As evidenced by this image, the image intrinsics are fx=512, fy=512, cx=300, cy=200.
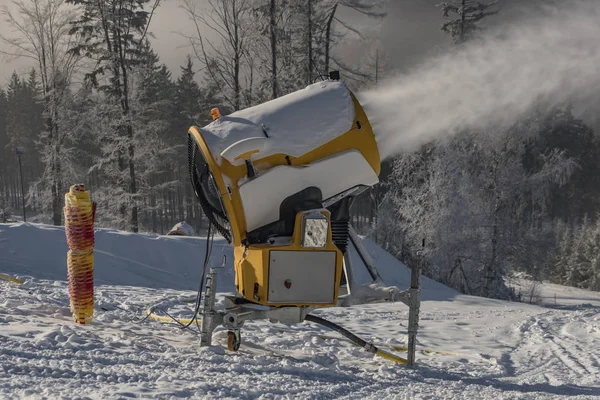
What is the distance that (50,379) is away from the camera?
144 inches

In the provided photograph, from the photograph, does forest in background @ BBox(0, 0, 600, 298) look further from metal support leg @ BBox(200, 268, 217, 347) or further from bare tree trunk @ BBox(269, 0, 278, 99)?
metal support leg @ BBox(200, 268, 217, 347)

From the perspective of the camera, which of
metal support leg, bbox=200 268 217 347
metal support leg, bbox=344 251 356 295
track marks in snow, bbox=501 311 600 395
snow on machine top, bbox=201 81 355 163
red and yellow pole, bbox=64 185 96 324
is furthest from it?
red and yellow pole, bbox=64 185 96 324

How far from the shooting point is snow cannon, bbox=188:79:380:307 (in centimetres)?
479

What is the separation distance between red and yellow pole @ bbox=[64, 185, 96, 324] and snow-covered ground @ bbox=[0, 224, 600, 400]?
0.74 ft

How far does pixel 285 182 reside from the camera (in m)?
4.96

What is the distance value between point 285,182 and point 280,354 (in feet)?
5.71

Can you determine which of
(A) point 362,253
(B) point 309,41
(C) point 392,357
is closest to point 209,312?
(A) point 362,253

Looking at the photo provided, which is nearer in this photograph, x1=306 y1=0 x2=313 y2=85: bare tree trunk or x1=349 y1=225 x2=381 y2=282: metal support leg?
x1=349 y1=225 x2=381 y2=282: metal support leg

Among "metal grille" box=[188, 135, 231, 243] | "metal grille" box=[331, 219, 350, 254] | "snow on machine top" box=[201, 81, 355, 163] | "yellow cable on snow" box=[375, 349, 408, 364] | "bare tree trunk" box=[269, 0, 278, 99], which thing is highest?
"bare tree trunk" box=[269, 0, 278, 99]

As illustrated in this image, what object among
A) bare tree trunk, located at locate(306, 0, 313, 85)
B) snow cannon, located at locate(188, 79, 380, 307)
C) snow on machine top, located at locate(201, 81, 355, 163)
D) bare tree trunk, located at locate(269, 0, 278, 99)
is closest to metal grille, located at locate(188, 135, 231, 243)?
snow cannon, located at locate(188, 79, 380, 307)

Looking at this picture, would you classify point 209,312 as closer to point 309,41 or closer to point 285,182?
point 285,182

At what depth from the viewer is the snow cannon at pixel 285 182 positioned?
4.79 m

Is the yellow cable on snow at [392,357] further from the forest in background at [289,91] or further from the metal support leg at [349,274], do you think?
the forest in background at [289,91]

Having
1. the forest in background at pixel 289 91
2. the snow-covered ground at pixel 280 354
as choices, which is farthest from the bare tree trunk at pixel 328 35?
the snow-covered ground at pixel 280 354
